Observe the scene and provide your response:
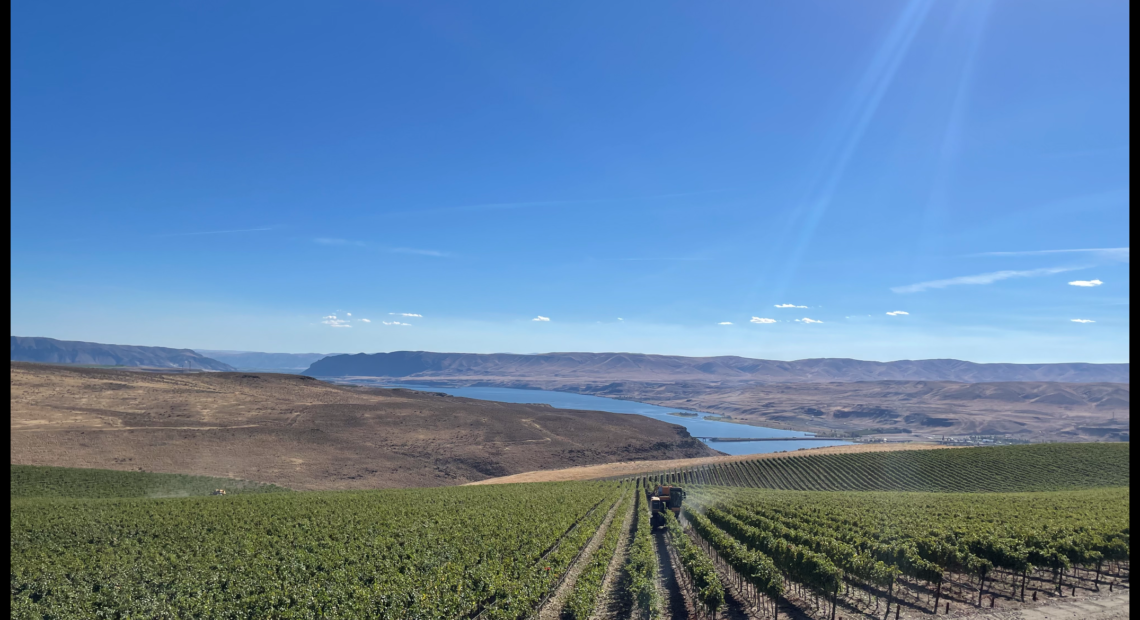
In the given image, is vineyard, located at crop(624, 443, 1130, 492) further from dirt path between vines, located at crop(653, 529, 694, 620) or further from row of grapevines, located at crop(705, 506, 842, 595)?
row of grapevines, located at crop(705, 506, 842, 595)

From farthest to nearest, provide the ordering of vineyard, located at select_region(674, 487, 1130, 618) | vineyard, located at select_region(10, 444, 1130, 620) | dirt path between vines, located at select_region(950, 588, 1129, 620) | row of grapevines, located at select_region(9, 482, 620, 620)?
vineyard, located at select_region(674, 487, 1130, 618)
vineyard, located at select_region(10, 444, 1130, 620)
row of grapevines, located at select_region(9, 482, 620, 620)
dirt path between vines, located at select_region(950, 588, 1129, 620)

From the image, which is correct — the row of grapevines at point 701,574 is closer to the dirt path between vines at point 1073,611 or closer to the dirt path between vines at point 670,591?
the dirt path between vines at point 670,591

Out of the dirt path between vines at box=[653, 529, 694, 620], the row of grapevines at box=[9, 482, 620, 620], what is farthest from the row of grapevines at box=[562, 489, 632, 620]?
the dirt path between vines at box=[653, 529, 694, 620]

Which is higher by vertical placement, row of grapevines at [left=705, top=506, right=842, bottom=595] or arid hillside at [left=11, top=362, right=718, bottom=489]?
row of grapevines at [left=705, top=506, right=842, bottom=595]

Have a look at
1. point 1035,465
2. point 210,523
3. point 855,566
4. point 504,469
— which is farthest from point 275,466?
point 1035,465

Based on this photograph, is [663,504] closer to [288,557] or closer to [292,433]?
[288,557]

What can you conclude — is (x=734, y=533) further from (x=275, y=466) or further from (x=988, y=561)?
(x=275, y=466)
